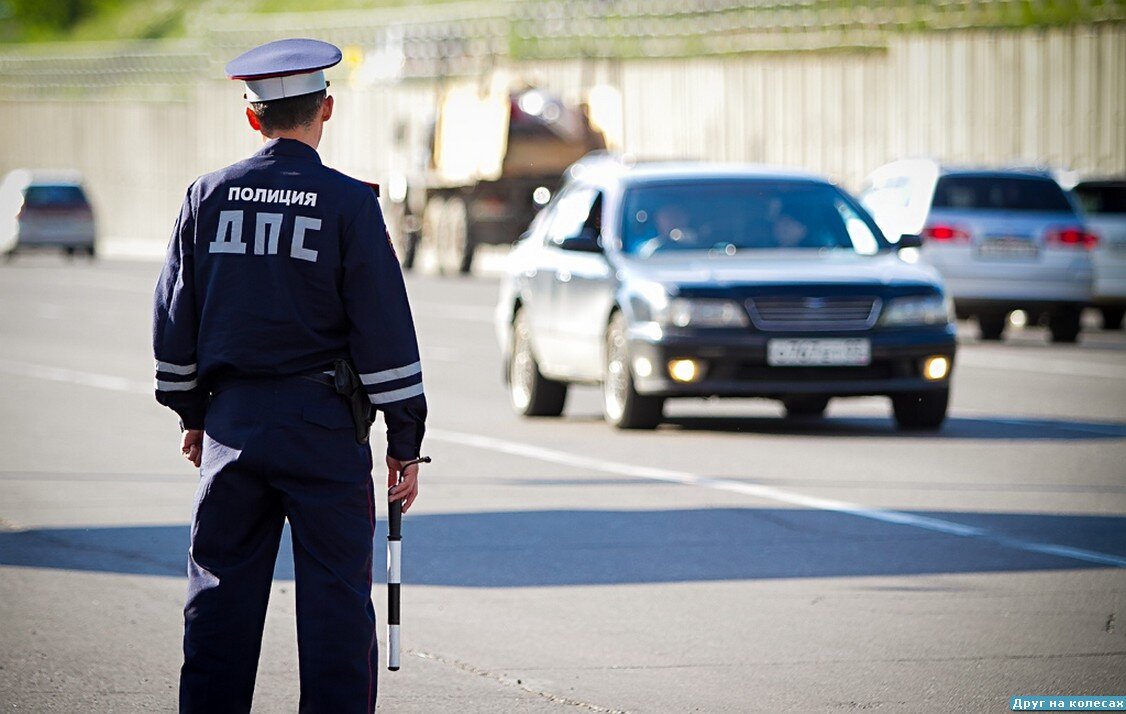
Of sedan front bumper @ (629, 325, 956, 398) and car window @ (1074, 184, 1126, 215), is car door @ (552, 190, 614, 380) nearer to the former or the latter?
sedan front bumper @ (629, 325, 956, 398)

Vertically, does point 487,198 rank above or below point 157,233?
above

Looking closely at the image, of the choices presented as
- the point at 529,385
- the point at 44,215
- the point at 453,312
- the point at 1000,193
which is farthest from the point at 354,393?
the point at 44,215

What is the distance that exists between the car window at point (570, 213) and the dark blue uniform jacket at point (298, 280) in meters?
10.0

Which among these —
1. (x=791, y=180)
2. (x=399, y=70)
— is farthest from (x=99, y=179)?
(x=791, y=180)

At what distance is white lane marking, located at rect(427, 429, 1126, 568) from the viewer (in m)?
9.64

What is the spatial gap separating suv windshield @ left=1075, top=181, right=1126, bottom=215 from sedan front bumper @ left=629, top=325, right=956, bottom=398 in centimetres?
1242

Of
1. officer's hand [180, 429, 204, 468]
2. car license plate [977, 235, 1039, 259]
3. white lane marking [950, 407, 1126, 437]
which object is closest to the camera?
officer's hand [180, 429, 204, 468]

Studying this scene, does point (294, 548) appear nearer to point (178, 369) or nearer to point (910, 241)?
point (178, 369)

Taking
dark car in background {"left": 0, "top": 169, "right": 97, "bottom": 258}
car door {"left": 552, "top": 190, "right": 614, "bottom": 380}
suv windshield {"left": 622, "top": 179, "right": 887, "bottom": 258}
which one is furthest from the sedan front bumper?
dark car in background {"left": 0, "top": 169, "right": 97, "bottom": 258}

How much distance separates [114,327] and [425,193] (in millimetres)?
17359

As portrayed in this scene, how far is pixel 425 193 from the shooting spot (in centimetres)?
4306

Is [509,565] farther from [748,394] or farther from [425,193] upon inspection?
[425,193]

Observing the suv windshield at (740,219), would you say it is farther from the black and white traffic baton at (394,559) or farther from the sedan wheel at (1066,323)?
the black and white traffic baton at (394,559)

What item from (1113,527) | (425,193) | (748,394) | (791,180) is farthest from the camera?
(425,193)
